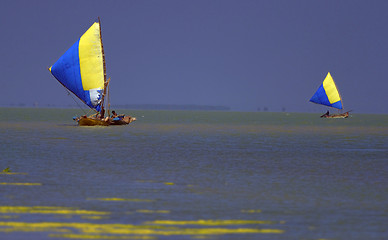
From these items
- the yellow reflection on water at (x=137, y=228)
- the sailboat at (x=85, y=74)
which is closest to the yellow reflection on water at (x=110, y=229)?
the yellow reflection on water at (x=137, y=228)

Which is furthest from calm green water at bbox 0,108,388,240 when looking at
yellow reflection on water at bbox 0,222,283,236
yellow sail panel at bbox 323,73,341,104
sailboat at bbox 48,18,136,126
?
yellow sail panel at bbox 323,73,341,104

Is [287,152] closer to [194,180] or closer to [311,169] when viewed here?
[311,169]

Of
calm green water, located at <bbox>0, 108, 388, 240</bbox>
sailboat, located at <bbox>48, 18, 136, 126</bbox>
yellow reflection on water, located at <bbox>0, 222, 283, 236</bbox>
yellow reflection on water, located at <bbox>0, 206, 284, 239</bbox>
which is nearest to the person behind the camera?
yellow reflection on water, located at <bbox>0, 206, 284, 239</bbox>

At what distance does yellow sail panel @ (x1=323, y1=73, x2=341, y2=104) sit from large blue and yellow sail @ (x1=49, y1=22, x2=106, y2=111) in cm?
7908

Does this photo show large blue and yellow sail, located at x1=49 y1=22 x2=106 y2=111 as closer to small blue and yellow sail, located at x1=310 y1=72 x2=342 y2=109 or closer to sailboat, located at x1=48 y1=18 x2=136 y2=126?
sailboat, located at x1=48 y1=18 x2=136 y2=126

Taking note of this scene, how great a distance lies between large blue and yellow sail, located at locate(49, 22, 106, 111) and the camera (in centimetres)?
7962

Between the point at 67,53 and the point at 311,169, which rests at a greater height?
the point at 67,53

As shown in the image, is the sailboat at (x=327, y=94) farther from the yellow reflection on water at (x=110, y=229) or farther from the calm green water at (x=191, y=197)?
the yellow reflection on water at (x=110, y=229)

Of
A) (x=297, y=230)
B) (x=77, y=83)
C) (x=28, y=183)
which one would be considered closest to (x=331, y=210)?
(x=297, y=230)

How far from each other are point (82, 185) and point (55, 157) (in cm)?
1303

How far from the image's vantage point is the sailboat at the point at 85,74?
79625mm

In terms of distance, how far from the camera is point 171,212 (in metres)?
17.6

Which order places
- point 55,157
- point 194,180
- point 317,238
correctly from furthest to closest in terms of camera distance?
point 55,157 < point 194,180 < point 317,238

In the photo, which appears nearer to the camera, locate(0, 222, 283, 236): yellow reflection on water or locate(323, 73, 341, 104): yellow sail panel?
locate(0, 222, 283, 236): yellow reflection on water
